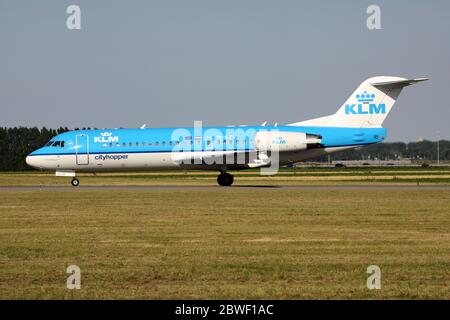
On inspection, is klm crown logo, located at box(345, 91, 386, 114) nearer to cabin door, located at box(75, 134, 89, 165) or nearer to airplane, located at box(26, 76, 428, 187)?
airplane, located at box(26, 76, 428, 187)

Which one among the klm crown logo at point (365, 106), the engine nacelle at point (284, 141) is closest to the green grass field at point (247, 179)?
the klm crown logo at point (365, 106)

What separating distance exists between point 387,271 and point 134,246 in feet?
20.8

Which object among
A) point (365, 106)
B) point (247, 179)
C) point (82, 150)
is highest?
point (365, 106)

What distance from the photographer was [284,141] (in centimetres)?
4578

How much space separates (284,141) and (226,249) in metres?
29.7

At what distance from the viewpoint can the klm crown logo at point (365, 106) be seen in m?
46.9

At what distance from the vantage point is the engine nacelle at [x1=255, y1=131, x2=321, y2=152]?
4559 cm

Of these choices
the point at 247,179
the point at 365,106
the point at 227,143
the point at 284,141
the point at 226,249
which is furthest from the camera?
the point at 247,179

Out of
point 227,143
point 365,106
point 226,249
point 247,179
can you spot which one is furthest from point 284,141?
point 226,249

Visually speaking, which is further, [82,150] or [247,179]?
[247,179]

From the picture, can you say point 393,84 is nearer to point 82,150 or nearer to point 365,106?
point 365,106

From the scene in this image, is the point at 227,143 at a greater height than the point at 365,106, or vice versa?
the point at 365,106

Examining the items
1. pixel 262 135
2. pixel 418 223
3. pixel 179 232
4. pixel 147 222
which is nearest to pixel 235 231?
pixel 179 232

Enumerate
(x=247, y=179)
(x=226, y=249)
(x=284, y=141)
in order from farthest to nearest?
(x=247, y=179), (x=284, y=141), (x=226, y=249)
